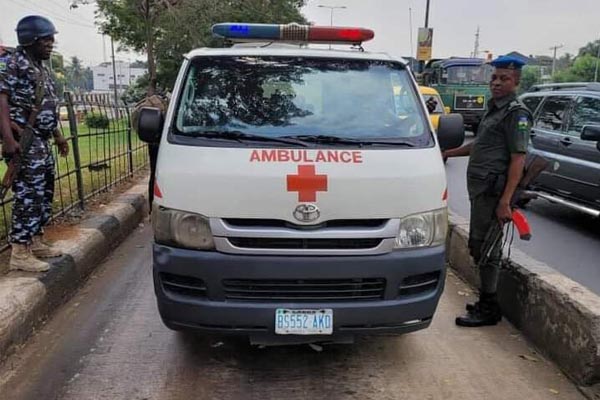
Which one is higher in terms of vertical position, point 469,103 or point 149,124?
point 149,124

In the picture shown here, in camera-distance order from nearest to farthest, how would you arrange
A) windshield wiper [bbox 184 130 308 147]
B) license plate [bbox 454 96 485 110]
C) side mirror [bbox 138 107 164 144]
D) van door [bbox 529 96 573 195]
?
windshield wiper [bbox 184 130 308 147], side mirror [bbox 138 107 164 144], van door [bbox 529 96 573 195], license plate [bbox 454 96 485 110]

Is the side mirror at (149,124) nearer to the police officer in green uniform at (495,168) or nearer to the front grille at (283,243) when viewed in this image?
the front grille at (283,243)

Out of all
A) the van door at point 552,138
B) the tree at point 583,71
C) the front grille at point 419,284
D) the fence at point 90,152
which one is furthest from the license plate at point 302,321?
the tree at point 583,71

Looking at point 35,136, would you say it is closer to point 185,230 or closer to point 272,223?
point 185,230

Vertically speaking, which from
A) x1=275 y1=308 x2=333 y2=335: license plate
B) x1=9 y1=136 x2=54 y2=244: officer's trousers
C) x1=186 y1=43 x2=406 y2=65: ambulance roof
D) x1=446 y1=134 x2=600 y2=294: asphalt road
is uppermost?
x1=186 y1=43 x2=406 y2=65: ambulance roof

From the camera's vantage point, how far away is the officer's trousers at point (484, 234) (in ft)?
14.0

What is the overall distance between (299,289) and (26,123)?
104 inches

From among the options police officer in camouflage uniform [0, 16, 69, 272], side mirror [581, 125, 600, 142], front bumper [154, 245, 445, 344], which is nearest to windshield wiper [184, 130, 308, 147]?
front bumper [154, 245, 445, 344]

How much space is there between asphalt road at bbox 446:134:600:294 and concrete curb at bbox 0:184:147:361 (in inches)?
175

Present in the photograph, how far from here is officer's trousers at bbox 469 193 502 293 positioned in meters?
4.26

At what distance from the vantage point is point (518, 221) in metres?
4.25

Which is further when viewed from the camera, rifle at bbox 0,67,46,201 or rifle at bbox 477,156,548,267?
rifle at bbox 0,67,46,201

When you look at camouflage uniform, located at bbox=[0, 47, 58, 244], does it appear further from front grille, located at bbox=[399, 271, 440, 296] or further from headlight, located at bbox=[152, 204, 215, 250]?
front grille, located at bbox=[399, 271, 440, 296]

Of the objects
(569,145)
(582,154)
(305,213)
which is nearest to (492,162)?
(305,213)
